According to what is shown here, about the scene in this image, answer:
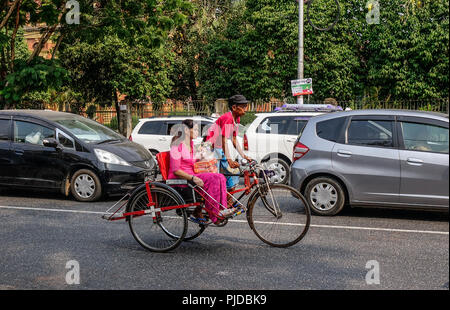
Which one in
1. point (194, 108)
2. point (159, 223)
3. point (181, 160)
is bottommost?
point (159, 223)

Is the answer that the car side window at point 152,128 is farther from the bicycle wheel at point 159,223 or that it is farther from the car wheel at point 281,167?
the bicycle wheel at point 159,223

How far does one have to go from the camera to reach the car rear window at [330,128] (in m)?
7.87

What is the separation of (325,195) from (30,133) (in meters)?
5.83

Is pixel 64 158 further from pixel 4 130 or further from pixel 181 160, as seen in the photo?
pixel 181 160

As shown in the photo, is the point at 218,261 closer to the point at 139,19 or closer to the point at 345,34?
the point at 139,19

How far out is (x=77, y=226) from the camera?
737cm

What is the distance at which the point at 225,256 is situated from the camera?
570cm

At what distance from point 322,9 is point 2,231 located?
2603 centimetres

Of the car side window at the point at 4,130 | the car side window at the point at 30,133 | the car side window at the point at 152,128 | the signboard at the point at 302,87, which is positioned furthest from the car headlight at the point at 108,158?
the signboard at the point at 302,87

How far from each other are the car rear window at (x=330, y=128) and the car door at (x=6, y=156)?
19.4 feet

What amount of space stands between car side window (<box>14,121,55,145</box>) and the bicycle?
15.6ft

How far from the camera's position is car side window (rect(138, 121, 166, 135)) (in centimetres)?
1617

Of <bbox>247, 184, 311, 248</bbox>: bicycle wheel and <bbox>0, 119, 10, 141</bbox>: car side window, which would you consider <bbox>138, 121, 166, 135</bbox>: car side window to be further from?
<bbox>247, 184, 311, 248</bbox>: bicycle wheel

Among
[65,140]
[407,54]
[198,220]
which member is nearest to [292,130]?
[65,140]
